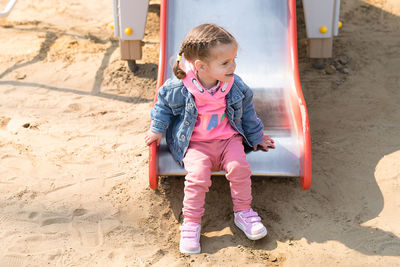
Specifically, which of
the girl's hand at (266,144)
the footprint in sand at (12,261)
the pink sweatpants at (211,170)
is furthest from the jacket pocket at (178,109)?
the footprint in sand at (12,261)

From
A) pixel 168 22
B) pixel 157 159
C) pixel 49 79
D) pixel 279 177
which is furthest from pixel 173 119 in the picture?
pixel 49 79

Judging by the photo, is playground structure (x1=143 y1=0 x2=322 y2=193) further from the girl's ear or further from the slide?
the girl's ear

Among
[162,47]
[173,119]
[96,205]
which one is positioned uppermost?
[162,47]

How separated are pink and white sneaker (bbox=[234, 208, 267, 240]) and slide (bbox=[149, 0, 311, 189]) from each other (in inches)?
10.1

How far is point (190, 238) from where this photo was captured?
8.46 ft

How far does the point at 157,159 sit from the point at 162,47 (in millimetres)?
998

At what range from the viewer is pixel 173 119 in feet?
9.34

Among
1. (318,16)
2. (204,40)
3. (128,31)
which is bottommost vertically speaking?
(128,31)

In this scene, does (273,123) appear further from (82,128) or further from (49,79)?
(49,79)

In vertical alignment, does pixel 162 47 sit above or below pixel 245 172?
above

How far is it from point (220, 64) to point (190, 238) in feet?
2.95

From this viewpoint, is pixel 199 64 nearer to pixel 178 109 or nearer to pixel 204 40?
pixel 204 40

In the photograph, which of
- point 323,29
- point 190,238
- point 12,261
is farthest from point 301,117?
point 12,261

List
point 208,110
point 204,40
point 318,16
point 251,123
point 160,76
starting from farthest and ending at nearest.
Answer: point 318,16, point 160,76, point 251,123, point 208,110, point 204,40
